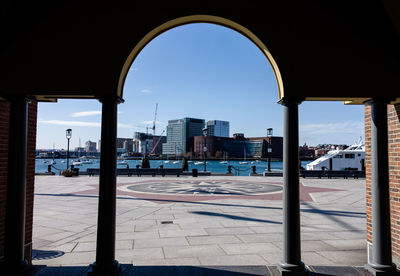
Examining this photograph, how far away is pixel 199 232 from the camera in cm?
788

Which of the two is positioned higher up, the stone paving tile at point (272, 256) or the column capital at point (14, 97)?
the column capital at point (14, 97)

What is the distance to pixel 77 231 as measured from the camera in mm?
8023

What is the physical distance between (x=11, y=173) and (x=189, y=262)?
3790mm

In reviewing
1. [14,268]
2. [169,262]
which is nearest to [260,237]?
[169,262]

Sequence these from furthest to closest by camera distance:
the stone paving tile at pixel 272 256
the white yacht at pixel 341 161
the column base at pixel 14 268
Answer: the white yacht at pixel 341 161 < the stone paving tile at pixel 272 256 < the column base at pixel 14 268

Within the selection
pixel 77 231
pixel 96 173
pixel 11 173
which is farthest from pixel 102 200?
pixel 96 173

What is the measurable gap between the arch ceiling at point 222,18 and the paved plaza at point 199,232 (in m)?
3.58

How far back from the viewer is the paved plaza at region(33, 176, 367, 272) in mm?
5891

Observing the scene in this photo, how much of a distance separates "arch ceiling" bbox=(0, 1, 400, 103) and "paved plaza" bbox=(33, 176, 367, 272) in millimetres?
3585

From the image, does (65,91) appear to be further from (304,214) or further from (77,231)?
(304,214)

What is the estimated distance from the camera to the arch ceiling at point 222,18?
4922 millimetres

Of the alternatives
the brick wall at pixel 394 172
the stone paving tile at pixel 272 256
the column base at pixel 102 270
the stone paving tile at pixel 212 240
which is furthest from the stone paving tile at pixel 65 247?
the brick wall at pixel 394 172

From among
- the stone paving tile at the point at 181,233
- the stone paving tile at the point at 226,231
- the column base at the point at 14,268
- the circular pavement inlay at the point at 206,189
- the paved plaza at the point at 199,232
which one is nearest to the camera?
the column base at the point at 14,268

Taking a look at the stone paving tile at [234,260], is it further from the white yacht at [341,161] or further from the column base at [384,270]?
the white yacht at [341,161]
